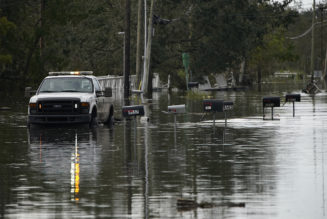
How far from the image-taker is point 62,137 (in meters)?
26.8

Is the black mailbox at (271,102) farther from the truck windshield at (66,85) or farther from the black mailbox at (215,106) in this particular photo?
the truck windshield at (66,85)

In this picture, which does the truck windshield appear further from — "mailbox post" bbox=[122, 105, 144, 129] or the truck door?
"mailbox post" bbox=[122, 105, 144, 129]

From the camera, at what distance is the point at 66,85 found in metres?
31.2

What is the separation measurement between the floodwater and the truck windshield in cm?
131

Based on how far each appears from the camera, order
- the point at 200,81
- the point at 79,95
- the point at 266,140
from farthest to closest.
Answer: the point at 200,81 → the point at 79,95 → the point at 266,140

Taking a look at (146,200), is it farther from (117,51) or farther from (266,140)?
(117,51)

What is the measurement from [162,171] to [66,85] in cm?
1431

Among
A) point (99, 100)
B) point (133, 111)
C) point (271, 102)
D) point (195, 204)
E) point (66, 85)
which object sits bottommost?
point (195, 204)

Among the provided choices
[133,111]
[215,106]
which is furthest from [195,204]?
[215,106]

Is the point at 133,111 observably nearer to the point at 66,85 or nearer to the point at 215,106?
the point at 215,106

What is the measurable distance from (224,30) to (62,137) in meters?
54.5

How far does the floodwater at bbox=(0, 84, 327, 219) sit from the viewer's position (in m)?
12.7

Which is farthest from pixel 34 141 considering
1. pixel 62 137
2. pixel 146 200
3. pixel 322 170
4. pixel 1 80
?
→ pixel 1 80

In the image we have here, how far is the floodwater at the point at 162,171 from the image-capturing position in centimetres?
1269
